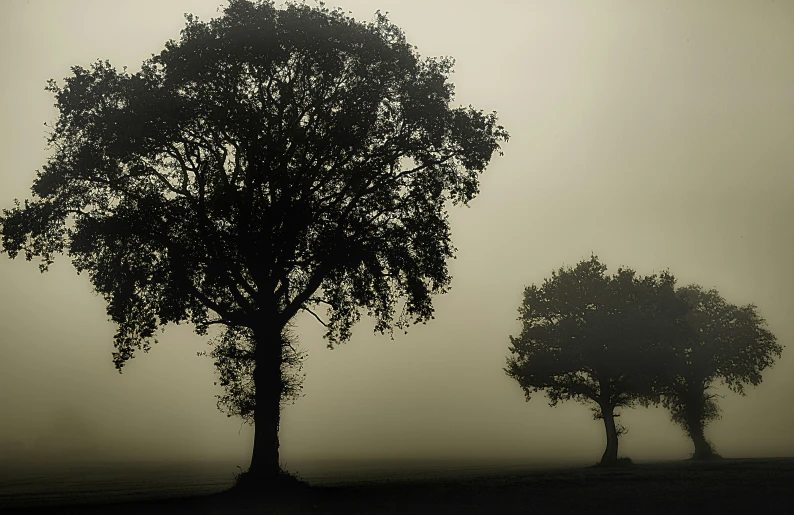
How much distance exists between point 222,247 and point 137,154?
674 centimetres

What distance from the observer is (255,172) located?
3077 cm

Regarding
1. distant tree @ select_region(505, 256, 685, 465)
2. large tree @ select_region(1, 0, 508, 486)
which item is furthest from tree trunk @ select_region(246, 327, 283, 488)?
distant tree @ select_region(505, 256, 685, 465)

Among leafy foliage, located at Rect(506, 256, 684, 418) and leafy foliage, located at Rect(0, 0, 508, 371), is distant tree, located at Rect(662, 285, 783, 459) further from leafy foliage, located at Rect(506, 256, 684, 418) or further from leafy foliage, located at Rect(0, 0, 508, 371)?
leafy foliage, located at Rect(0, 0, 508, 371)

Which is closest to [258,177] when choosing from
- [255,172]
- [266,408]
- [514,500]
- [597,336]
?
[255,172]

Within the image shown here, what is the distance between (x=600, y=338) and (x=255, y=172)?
39495mm

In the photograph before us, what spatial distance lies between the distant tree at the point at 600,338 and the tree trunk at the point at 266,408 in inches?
1374

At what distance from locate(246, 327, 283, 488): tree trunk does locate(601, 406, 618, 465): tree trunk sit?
3735cm

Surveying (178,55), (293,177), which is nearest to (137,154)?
(178,55)

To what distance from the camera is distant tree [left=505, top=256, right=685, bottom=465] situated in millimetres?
57375

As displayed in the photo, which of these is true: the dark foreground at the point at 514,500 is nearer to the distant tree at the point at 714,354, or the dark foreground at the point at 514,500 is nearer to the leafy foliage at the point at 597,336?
the leafy foliage at the point at 597,336

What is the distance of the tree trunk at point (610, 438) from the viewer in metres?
57.1

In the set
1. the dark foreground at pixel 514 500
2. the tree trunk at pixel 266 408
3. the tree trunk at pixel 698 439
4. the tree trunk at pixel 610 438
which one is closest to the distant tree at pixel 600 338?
the tree trunk at pixel 610 438

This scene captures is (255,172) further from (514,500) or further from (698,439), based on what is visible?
(698,439)

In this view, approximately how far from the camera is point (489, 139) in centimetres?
3450
